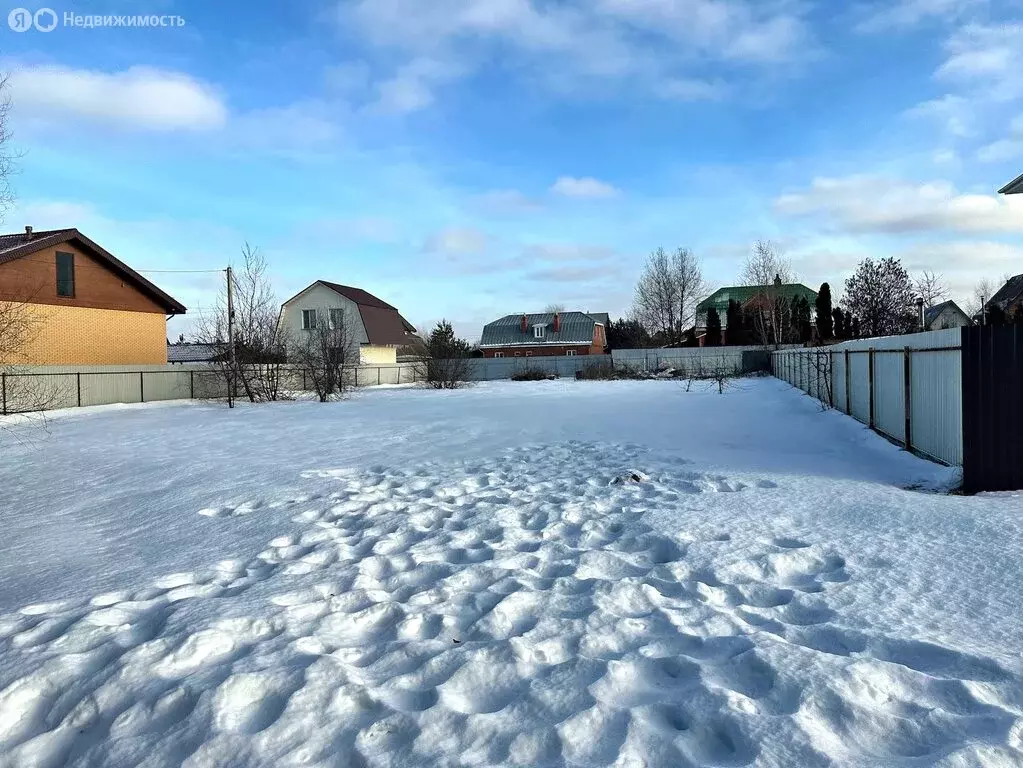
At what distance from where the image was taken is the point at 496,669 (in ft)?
9.04

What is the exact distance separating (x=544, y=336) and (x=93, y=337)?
36.3m

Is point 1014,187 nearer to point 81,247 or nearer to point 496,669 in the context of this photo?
point 496,669

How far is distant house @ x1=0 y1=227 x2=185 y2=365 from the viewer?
20812 mm

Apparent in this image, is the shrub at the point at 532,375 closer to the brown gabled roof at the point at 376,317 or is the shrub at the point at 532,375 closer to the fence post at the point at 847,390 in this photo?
the brown gabled roof at the point at 376,317

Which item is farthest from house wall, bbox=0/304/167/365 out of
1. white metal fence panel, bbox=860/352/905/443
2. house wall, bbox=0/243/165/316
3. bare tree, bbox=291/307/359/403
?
white metal fence panel, bbox=860/352/905/443

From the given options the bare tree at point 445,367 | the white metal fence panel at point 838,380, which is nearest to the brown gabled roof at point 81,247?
the bare tree at point 445,367

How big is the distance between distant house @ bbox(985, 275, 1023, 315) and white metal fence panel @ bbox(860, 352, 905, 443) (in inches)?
1454

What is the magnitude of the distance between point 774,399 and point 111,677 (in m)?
15.6

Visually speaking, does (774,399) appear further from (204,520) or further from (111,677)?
(111,677)

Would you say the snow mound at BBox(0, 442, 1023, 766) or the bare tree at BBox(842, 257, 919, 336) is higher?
the bare tree at BBox(842, 257, 919, 336)

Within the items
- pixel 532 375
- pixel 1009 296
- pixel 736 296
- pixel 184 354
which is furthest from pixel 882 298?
pixel 184 354

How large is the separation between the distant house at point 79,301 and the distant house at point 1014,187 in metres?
25.6

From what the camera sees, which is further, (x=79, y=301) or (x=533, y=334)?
(x=533, y=334)

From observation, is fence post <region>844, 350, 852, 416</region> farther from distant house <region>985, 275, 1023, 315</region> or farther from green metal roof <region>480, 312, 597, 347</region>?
green metal roof <region>480, 312, 597, 347</region>
